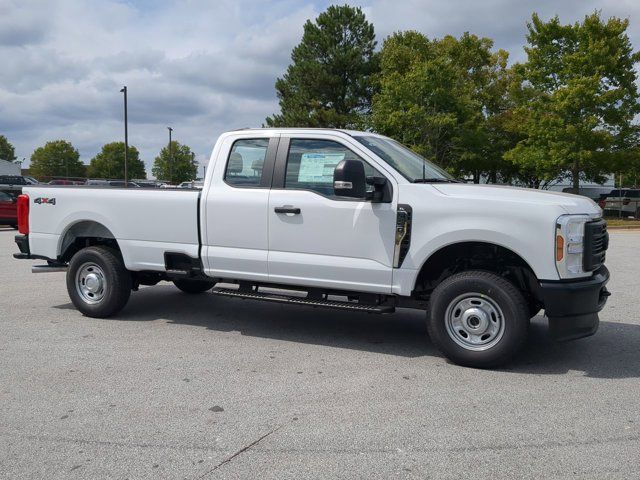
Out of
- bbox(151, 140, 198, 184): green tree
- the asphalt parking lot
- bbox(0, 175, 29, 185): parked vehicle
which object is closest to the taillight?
the asphalt parking lot

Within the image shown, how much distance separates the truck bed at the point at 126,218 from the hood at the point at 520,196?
2.59 m

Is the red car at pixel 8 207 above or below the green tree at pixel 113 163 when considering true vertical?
below

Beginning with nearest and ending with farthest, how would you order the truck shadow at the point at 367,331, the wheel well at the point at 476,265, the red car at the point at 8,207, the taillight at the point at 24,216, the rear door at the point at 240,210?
the wheel well at the point at 476,265 → the truck shadow at the point at 367,331 → the rear door at the point at 240,210 → the taillight at the point at 24,216 → the red car at the point at 8,207

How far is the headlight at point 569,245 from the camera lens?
4789mm

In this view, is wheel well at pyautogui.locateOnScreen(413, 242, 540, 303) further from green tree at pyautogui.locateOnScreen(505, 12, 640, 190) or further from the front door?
green tree at pyautogui.locateOnScreen(505, 12, 640, 190)

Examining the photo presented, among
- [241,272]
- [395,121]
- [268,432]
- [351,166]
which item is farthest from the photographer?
[395,121]

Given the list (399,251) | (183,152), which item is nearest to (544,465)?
(399,251)

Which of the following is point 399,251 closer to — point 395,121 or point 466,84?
point 395,121

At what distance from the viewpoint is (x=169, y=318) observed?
280 inches

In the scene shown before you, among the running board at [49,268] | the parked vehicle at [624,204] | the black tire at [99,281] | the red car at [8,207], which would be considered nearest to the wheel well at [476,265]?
the black tire at [99,281]

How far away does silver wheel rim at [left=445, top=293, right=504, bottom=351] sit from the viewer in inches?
201

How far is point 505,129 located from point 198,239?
121 ft

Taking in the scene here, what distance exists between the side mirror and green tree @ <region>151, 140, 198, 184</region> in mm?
83091

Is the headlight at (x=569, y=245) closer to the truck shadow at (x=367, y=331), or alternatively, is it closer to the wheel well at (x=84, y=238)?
the truck shadow at (x=367, y=331)
